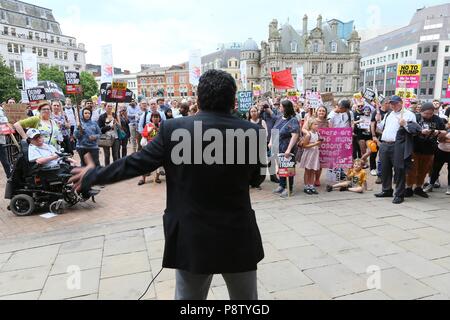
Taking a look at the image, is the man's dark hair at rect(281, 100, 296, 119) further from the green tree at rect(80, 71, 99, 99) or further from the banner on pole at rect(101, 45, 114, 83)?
the green tree at rect(80, 71, 99, 99)

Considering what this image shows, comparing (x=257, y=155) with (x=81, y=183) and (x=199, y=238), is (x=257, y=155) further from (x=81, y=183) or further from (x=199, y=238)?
(x=81, y=183)

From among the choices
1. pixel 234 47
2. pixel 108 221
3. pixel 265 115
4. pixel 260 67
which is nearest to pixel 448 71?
pixel 260 67

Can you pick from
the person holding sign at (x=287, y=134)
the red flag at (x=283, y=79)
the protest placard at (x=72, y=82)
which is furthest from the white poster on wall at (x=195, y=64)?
the person holding sign at (x=287, y=134)

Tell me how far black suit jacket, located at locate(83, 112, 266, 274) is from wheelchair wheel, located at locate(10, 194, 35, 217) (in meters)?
4.60

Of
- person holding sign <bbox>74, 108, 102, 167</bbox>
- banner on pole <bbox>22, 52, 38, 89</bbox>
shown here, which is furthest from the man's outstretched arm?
banner on pole <bbox>22, 52, 38, 89</bbox>

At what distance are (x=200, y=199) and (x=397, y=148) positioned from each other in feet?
18.0

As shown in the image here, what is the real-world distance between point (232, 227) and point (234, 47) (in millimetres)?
100144

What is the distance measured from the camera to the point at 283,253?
405 centimetres

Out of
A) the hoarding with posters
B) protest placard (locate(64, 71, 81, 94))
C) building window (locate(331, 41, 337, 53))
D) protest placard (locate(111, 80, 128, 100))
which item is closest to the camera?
protest placard (locate(111, 80, 128, 100))

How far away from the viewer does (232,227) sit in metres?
1.88

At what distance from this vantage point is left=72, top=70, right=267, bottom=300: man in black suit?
181 cm

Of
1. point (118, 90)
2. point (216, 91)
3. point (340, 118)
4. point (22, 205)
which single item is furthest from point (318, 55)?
point (216, 91)
